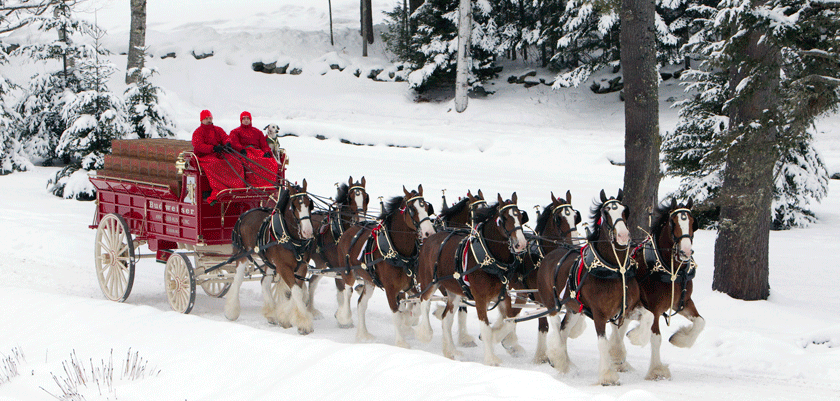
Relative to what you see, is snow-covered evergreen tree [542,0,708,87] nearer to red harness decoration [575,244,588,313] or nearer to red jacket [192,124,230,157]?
red jacket [192,124,230,157]

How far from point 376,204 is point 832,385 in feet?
38.0

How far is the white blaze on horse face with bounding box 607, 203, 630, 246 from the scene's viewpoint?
254 inches

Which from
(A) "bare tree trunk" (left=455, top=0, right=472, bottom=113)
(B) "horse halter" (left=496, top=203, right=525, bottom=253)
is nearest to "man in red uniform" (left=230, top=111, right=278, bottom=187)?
(B) "horse halter" (left=496, top=203, right=525, bottom=253)

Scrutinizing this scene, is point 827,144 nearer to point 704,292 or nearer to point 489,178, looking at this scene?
point 489,178

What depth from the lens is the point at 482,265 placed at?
7.58 metres

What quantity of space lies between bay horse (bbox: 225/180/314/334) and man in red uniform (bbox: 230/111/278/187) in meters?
0.63

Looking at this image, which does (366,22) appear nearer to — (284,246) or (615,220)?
(284,246)

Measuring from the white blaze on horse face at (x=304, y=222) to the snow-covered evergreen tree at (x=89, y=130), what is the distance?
36.0ft

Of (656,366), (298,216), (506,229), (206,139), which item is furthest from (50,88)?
(656,366)

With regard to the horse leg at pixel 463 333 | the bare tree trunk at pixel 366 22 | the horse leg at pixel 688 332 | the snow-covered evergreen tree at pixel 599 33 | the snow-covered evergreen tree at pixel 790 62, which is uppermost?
the bare tree trunk at pixel 366 22

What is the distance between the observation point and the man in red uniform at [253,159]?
10469 mm

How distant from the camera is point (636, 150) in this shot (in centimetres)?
1002

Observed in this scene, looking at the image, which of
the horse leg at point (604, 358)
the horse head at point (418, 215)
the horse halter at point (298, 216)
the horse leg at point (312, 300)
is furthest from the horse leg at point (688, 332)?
the horse leg at point (312, 300)

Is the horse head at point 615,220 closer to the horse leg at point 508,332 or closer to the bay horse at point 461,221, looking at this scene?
the horse leg at point 508,332
